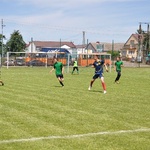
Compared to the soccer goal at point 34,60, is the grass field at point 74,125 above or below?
below

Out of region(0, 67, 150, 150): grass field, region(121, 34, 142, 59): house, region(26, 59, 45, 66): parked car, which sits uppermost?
region(121, 34, 142, 59): house

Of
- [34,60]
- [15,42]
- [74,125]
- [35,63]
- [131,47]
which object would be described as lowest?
[74,125]

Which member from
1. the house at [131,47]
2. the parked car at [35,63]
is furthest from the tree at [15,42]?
the house at [131,47]

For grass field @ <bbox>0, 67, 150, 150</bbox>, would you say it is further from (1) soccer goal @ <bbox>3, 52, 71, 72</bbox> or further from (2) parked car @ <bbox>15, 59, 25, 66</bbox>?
(2) parked car @ <bbox>15, 59, 25, 66</bbox>

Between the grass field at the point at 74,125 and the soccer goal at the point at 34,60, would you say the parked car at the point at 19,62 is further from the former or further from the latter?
the grass field at the point at 74,125

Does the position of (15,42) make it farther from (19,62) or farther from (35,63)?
(35,63)

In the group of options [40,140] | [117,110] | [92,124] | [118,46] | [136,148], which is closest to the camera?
[136,148]

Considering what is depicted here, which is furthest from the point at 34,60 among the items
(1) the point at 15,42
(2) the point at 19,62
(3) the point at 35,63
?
(1) the point at 15,42

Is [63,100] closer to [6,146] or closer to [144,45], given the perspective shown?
[6,146]

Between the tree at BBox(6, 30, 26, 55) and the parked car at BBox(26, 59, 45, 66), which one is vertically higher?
the tree at BBox(6, 30, 26, 55)

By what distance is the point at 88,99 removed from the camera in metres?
16.2

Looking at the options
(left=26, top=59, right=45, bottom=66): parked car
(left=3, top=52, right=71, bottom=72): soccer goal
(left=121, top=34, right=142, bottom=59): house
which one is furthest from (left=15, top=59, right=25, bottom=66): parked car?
(left=121, top=34, right=142, bottom=59): house

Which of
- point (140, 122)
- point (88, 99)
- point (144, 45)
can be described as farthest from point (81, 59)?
point (140, 122)

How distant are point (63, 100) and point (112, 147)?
7.95 metres
